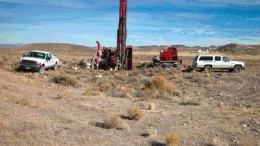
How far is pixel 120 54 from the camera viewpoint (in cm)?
4047

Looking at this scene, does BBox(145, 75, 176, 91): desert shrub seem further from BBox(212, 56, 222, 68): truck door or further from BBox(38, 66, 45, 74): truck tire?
BBox(212, 56, 222, 68): truck door

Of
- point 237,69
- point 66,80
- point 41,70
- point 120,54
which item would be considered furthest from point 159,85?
point 237,69

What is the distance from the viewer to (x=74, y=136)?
39.1 feet

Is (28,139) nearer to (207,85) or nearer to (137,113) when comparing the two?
(137,113)

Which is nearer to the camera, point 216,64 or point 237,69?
point 216,64

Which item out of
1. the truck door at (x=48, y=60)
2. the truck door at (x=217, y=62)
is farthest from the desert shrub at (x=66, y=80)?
the truck door at (x=217, y=62)

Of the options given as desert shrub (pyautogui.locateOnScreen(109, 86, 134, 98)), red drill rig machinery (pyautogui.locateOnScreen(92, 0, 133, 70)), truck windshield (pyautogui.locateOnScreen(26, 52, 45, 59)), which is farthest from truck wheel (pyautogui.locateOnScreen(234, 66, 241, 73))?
desert shrub (pyautogui.locateOnScreen(109, 86, 134, 98))

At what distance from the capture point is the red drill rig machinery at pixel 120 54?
3916 centimetres

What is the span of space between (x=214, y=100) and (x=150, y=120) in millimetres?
8239

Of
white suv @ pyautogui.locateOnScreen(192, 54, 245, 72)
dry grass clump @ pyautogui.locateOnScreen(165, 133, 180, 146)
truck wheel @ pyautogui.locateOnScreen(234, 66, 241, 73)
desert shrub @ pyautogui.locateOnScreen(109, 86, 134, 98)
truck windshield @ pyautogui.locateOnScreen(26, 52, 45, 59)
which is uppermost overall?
truck windshield @ pyautogui.locateOnScreen(26, 52, 45, 59)

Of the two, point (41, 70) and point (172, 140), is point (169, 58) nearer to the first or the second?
point (41, 70)

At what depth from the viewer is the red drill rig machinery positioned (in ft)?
128

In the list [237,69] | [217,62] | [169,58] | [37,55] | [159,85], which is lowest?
[159,85]

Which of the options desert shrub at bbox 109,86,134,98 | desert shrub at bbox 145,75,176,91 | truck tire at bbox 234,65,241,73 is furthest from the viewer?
truck tire at bbox 234,65,241,73
